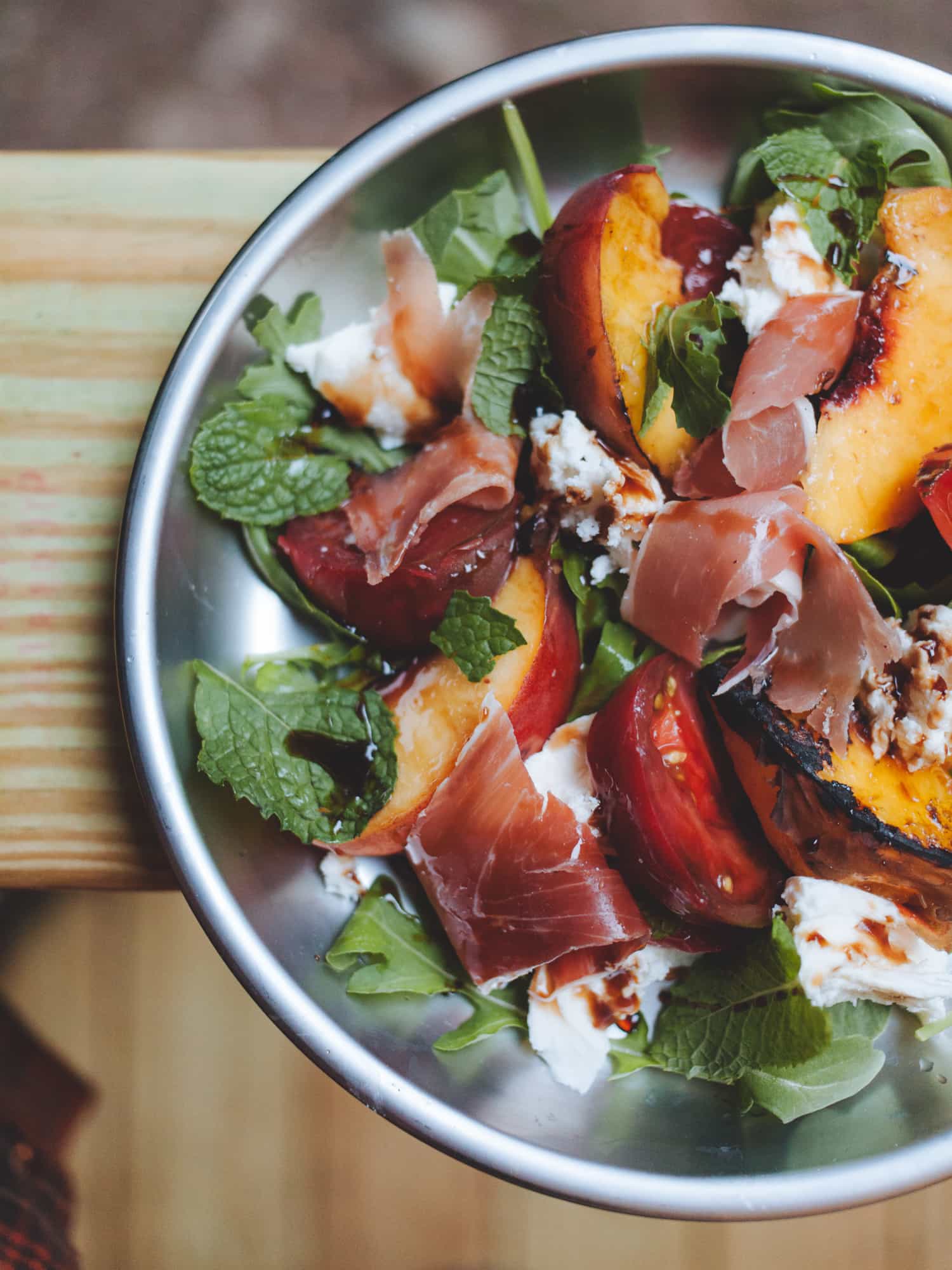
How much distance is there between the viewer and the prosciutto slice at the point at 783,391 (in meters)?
1.01

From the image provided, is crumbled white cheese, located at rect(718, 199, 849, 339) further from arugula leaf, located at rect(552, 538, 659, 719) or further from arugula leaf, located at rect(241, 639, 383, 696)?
arugula leaf, located at rect(241, 639, 383, 696)

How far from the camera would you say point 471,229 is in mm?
1179

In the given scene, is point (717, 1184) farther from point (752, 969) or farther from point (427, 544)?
point (427, 544)

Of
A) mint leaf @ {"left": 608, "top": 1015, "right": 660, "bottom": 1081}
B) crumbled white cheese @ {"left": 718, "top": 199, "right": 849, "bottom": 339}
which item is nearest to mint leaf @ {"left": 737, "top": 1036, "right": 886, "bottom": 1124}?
mint leaf @ {"left": 608, "top": 1015, "right": 660, "bottom": 1081}

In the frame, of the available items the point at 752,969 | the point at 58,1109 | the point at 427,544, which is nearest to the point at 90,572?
the point at 427,544

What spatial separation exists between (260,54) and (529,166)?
1078mm

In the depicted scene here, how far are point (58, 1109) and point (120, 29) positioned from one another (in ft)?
6.72

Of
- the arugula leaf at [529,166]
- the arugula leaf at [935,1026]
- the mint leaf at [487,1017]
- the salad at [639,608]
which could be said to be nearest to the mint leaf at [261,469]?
the salad at [639,608]

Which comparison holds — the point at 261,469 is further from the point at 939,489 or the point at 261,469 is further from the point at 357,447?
the point at 939,489

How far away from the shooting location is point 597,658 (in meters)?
1.13

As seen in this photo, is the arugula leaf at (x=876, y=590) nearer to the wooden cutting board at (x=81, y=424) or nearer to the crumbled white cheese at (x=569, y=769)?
the crumbled white cheese at (x=569, y=769)

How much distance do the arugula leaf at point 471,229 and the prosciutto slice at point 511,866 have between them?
0.53 meters

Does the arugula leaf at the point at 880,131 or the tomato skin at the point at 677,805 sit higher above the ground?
the arugula leaf at the point at 880,131

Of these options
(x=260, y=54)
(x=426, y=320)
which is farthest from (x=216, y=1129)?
(x=260, y=54)
